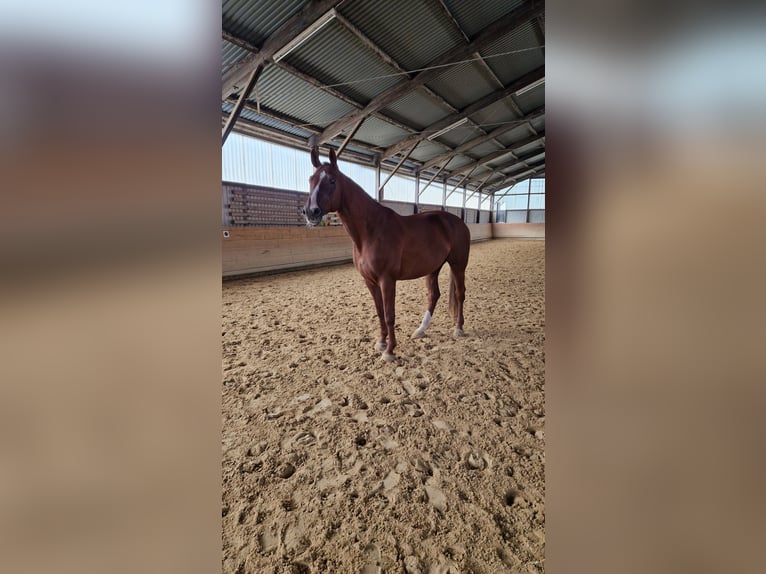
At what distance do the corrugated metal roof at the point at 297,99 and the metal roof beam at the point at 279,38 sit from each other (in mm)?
379

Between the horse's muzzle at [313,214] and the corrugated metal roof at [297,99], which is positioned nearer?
the horse's muzzle at [313,214]

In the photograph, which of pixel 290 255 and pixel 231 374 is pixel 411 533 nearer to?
pixel 231 374

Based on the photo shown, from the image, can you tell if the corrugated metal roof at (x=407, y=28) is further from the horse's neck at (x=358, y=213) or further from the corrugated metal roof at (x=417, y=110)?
the horse's neck at (x=358, y=213)

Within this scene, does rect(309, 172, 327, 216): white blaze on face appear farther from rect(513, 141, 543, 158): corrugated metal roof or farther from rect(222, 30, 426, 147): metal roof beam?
rect(513, 141, 543, 158): corrugated metal roof

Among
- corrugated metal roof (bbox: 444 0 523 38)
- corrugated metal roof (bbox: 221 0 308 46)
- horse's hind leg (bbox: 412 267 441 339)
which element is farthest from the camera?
corrugated metal roof (bbox: 444 0 523 38)

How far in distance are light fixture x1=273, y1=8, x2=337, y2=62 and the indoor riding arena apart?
2 centimetres

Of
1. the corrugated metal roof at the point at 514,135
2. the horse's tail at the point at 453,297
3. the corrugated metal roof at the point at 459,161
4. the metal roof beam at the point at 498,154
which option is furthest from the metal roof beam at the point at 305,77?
the metal roof beam at the point at 498,154

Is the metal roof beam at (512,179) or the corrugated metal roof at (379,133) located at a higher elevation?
the metal roof beam at (512,179)

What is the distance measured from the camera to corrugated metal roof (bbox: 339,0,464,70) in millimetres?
3613

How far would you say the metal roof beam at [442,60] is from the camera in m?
4.31

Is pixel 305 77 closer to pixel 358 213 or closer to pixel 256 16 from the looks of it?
pixel 256 16

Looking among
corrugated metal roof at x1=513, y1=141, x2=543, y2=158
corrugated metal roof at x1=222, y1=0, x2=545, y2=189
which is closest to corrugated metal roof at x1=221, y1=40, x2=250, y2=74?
corrugated metal roof at x1=222, y1=0, x2=545, y2=189
